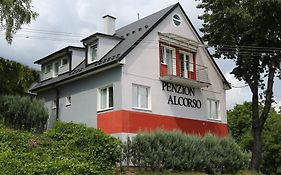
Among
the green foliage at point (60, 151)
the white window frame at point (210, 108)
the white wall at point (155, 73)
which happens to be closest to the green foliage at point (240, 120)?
the white window frame at point (210, 108)

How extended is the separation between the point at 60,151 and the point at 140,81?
8.16 metres

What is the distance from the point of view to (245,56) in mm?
27062

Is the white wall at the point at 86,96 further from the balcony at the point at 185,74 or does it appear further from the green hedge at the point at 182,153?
the green hedge at the point at 182,153

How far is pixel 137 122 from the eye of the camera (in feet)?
77.5

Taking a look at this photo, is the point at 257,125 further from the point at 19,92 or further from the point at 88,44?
the point at 19,92

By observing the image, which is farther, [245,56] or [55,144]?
[245,56]

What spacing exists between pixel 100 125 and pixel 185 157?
5724mm

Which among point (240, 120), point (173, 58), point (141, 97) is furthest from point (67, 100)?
point (240, 120)

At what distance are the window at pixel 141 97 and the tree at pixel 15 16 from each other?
22.5 feet

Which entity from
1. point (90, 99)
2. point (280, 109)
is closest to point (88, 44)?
point (90, 99)

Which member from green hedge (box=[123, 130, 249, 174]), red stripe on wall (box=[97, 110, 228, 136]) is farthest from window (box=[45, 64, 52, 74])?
green hedge (box=[123, 130, 249, 174])

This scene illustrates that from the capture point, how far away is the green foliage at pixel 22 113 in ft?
77.7

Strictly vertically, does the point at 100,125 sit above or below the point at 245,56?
below

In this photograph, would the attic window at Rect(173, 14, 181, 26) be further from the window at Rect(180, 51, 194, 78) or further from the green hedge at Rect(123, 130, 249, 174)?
the green hedge at Rect(123, 130, 249, 174)
